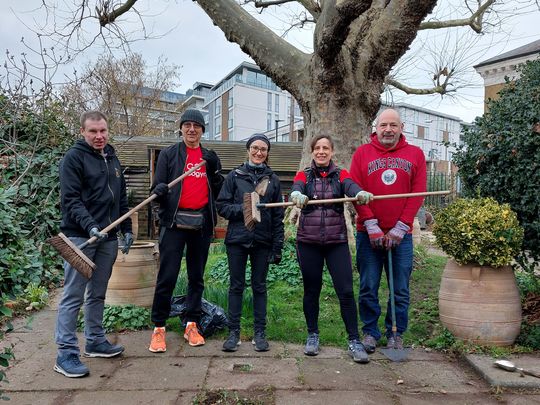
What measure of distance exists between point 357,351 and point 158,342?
5.52 ft

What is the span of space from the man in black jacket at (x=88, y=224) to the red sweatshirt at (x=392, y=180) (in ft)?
6.79

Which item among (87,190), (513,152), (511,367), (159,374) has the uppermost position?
(513,152)

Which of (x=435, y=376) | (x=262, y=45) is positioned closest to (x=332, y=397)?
(x=435, y=376)

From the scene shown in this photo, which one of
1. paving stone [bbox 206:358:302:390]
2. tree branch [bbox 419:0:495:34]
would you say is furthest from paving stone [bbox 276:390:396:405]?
tree branch [bbox 419:0:495:34]

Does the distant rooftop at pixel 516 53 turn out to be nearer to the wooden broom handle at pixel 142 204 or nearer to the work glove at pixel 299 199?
the work glove at pixel 299 199

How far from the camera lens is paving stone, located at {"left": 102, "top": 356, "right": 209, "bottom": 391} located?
3.16 m

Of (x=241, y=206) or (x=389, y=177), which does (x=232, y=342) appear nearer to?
(x=241, y=206)

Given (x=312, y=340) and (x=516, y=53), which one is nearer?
(x=312, y=340)

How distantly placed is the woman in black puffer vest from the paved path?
0.33 metres

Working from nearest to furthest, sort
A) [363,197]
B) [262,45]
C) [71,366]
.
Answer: [71,366] → [363,197] → [262,45]

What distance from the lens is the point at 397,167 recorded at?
3.80 metres

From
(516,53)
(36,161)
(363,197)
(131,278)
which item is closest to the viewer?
(363,197)

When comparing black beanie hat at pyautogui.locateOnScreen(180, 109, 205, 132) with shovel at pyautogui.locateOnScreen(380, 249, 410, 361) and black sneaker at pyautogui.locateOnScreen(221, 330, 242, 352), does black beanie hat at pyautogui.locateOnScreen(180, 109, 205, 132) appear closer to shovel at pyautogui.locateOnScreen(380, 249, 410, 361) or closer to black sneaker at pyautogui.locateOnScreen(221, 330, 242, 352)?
black sneaker at pyautogui.locateOnScreen(221, 330, 242, 352)

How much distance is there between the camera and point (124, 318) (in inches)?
175
